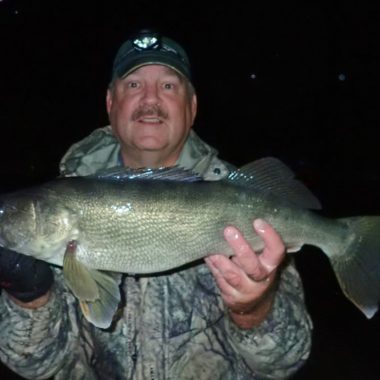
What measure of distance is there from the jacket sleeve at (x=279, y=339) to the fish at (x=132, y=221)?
0.50m

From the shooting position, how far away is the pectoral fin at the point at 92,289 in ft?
7.97

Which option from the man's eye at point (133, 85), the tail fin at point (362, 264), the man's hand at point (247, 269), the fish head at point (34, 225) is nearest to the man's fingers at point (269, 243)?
the man's hand at point (247, 269)

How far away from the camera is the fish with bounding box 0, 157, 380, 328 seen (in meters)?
2.49

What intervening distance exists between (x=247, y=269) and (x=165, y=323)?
2.21 feet

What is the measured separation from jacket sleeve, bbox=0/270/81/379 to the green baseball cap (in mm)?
1586

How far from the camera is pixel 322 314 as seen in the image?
6.70 metres

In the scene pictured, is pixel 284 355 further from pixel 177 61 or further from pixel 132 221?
pixel 177 61

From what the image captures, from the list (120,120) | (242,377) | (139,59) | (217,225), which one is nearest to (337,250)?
(217,225)

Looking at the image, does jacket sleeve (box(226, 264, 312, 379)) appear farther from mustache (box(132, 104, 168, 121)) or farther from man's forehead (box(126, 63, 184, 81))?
man's forehead (box(126, 63, 184, 81))

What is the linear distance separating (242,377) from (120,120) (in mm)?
1824

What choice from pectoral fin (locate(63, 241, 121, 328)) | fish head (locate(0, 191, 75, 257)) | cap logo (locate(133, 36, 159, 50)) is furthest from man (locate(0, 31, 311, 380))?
cap logo (locate(133, 36, 159, 50))

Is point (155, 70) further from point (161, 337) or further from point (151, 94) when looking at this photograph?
point (161, 337)

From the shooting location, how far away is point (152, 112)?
321 centimetres

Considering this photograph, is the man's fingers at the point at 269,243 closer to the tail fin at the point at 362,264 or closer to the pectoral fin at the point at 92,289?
the tail fin at the point at 362,264
